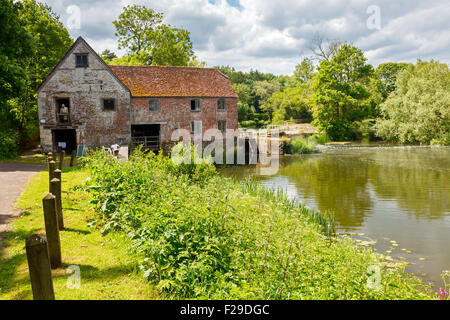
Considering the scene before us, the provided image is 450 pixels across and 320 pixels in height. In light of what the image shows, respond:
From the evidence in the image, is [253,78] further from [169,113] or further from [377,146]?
[169,113]

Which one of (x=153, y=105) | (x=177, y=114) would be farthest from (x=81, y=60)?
(x=177, y=114)

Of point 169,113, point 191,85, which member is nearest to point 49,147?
point 169,113

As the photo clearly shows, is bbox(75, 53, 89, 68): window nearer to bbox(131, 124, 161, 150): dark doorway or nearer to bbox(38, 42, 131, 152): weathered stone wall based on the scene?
bbox(38, 42, 131, 152): weathered stone wall

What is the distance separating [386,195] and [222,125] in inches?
778

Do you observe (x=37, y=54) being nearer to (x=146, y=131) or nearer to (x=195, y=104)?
(x=146, y=131)

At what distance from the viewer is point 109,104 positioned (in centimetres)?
2905

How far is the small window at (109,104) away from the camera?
28938 millimetres

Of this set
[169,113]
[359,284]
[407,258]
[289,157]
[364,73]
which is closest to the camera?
[359,284]

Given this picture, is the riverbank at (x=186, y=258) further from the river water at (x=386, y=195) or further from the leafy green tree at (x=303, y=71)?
the leafy green tree at (x=303, y=71)

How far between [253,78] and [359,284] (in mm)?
111320

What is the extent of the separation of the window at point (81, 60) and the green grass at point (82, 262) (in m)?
20.8

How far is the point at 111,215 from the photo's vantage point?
8617 mm

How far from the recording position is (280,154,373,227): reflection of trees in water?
48.1 feet

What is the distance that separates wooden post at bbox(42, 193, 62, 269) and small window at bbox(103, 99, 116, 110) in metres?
24.5
